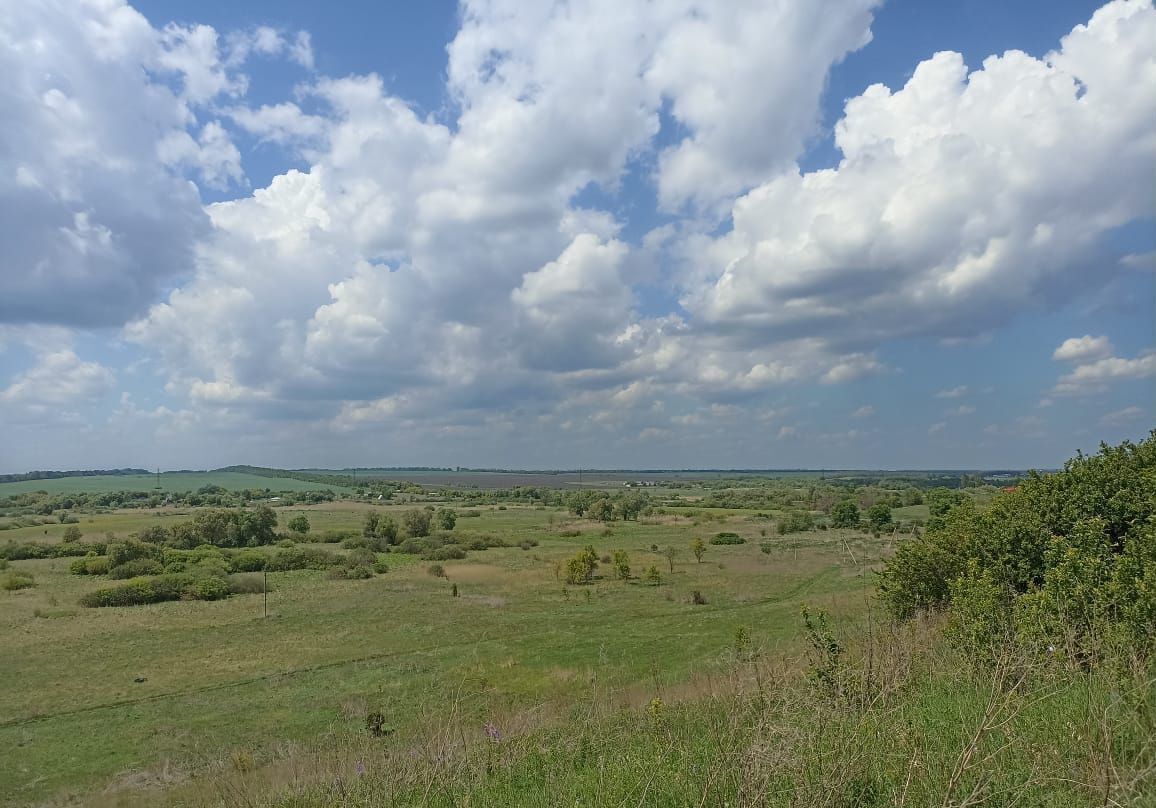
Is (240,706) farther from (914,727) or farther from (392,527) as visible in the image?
(392,527)

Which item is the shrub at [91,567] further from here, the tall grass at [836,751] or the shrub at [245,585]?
the tall grass at [836,751]

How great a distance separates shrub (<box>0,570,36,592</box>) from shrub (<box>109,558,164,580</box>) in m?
6.04

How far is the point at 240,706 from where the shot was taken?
86.9ft

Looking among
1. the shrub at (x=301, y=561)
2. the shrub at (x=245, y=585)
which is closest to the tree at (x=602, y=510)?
the shrub at (x=301, y=561)

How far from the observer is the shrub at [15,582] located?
57053 mm

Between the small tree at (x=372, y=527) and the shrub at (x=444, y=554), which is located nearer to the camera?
the shrub at (x=444, y=554)

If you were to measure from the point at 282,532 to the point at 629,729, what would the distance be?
335ft

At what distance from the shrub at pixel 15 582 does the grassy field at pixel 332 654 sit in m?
1.37

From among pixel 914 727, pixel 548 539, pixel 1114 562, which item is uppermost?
pixel 1114 562

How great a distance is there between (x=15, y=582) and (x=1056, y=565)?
74672mm

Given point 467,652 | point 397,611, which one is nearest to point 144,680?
point 467,652

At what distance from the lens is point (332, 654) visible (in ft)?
117

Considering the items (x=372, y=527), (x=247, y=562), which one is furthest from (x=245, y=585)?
(x=372, y=527)

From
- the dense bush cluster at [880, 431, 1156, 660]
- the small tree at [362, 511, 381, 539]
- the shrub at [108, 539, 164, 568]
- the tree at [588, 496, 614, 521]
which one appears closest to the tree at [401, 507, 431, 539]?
the small tree at [362, 511, 381, 539]
